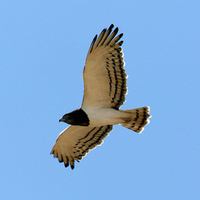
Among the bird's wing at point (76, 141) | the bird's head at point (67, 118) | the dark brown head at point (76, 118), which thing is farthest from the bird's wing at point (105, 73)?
the bird's wing at point (76, 141)

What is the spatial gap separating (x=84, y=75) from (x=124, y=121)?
5.76 ft

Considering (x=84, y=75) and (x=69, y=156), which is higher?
(x=84, y=75)

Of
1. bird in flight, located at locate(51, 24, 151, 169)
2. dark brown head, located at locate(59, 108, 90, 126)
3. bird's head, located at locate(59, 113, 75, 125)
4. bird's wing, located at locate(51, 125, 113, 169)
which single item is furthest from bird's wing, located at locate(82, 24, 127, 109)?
bird's wing, located at locate(51, 125, 113, 169)

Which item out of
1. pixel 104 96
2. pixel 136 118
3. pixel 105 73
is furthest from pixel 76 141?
pixel 105 73

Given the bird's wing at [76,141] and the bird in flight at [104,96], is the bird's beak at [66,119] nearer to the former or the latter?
the bird in flight at [104,96]

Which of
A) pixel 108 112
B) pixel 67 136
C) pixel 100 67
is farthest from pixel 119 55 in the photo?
pixel 67 136

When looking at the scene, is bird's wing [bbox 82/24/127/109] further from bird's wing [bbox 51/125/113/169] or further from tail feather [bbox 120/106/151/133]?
bird's wing [bbox 51/125/113/169]

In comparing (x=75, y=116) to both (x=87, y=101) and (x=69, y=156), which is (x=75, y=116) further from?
(x=69, y=156)

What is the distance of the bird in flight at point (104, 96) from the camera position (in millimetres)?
11828

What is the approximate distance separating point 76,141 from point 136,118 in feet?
7.23

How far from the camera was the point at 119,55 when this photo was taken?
1192 centimetres

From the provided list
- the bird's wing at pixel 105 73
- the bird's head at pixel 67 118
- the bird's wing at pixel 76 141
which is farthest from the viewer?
the bird's wing at pixel 76 141

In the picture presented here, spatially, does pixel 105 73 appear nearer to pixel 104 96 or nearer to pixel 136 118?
pixel 104 96

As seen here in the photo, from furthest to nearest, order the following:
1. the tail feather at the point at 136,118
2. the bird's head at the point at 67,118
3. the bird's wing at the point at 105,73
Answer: the tail feather at the point at 136,118 → the bird's head at the point at 67,118 → the bird's wing at the point at 105,73
